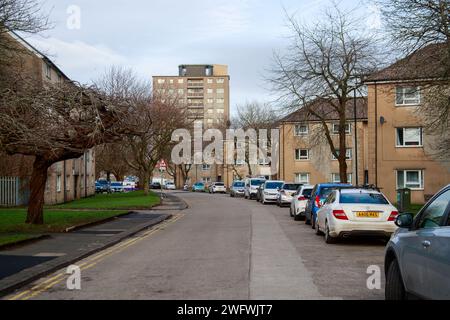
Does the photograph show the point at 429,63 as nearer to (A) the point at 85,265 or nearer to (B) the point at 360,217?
(B) the point at 360,217

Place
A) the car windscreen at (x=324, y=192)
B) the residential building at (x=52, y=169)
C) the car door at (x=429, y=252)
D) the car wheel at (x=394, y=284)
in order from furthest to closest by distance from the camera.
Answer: the residential building at (x=52, y=169)
the car windscreen at (x=324, y=192)
the car wheel at (x=394, y=284)
the car door at (x=429, y=252)

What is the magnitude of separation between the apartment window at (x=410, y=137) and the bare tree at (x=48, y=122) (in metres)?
23.7

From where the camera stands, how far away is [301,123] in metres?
35.4

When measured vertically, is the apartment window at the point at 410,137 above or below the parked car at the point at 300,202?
above

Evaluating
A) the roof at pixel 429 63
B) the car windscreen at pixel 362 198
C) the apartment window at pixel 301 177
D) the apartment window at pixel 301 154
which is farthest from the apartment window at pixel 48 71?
the car windscreen at pixel 362 198

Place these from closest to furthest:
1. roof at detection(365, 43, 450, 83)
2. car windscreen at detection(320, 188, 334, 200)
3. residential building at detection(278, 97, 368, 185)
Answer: roof at detection(365, 43, 450, 83) < car windscreen at detection(320, 188, 334, 200) < residential building at detection(278, 97, 368, 185)

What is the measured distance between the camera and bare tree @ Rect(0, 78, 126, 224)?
14.6m

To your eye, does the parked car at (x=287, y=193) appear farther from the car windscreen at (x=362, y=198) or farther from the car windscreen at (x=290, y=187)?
the car windscreen at (x=362, y=198)

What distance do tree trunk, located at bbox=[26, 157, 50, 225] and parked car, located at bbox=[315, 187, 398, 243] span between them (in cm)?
971

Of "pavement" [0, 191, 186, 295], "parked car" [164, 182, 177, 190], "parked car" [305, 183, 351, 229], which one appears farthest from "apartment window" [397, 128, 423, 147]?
"parked car" [164, 182, 177, 190]

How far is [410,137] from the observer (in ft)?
121

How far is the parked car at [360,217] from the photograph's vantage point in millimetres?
14086

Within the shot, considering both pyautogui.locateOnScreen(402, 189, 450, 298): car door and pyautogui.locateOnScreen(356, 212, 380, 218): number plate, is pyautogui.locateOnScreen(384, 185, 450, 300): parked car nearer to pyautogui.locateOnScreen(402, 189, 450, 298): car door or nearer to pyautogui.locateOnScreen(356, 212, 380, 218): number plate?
pyautogui.locateOnScreen(402, 189, 450, 298): car door

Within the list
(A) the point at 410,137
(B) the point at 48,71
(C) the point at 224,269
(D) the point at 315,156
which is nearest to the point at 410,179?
(A) the point at 410,137
